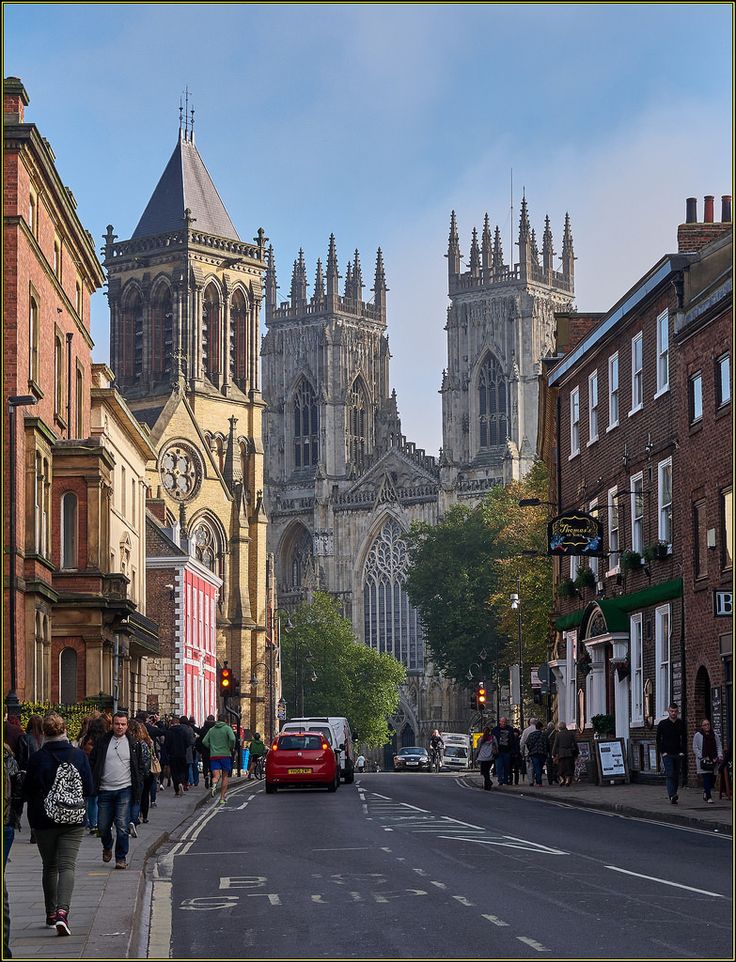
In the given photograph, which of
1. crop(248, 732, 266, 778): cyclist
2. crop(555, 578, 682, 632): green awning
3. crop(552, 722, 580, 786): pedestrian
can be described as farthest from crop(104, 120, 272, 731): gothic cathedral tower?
crop(552, 722, 580, 786): pedestrian

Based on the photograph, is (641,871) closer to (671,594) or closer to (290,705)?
(671,594)

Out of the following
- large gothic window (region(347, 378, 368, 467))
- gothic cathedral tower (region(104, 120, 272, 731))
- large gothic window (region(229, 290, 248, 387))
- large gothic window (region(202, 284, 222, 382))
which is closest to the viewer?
gothic cathedral tower (region(104, 120, 272, 731))

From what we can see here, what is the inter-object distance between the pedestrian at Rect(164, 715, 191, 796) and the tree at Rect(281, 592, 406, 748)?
3031 inches

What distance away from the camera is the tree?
11756cm

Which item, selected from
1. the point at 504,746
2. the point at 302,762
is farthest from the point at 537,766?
the point at 302,762

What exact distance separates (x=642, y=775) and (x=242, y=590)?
60012mm

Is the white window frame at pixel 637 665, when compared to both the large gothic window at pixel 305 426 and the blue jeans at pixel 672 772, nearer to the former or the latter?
the blue jeans at pixel 672 772

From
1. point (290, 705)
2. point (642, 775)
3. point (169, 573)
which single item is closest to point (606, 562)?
point (642, 775)

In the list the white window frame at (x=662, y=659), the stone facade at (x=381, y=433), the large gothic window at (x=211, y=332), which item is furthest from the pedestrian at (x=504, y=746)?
the stone facade at (x=381, y=433)

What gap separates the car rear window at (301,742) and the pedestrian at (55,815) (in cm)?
2701

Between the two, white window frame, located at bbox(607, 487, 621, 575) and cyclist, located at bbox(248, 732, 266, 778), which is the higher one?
white window frame, located at bbox(607, 487, 621, 575)

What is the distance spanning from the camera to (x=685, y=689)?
36.0 metres

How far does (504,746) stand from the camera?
4497 centimetres

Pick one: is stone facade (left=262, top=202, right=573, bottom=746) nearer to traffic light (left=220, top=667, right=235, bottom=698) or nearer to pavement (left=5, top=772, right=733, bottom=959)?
traffic light (left=220, top=667, right=235, bottom=698)
